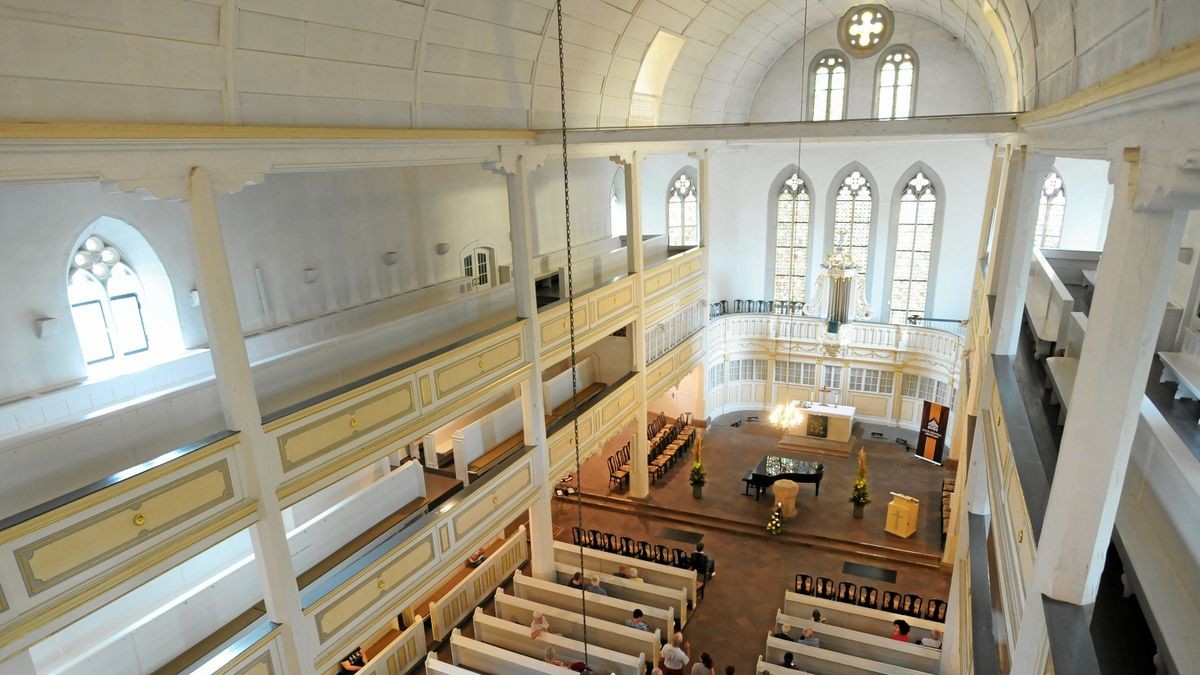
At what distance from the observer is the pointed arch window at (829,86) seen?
1822 centimetres

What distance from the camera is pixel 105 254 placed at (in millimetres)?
7914

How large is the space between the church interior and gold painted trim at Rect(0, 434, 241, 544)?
0.13 ft

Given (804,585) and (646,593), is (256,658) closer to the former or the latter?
(646,593)

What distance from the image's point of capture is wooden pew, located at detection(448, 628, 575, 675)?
9.46 m

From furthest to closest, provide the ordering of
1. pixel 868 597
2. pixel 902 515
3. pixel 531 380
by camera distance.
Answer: pixel 902 515 → pixel 531 380 → pixel 868 597

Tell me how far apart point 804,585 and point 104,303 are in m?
11.2

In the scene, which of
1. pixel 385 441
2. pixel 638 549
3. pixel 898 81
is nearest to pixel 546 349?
pixel 385 441

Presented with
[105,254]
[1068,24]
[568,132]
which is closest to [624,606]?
[568,132]

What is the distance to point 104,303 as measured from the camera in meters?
8.03

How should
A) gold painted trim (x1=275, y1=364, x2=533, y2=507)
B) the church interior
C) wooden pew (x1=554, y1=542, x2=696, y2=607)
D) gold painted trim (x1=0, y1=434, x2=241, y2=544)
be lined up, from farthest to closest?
1. wooden pew (x1=554, y1=542, x2=696, y2=607)
2. gold painted trim (x1=275, y1=364, x2=533, y2=507)
3. gold painted trim (x1=0, y1=434, x2=241, y2=544)
4. the church interior

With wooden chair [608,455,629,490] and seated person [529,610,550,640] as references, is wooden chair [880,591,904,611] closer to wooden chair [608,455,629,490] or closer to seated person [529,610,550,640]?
seated person [529,610,550,640]

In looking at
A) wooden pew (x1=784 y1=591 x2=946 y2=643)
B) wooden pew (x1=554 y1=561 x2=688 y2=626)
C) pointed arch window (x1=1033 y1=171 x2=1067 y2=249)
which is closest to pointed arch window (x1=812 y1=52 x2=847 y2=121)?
pointed arch window (x1=1033 y1=171 x2=1067 y2=249)

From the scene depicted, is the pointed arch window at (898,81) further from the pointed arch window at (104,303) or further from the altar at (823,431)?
the pointed arch window at (104,303)

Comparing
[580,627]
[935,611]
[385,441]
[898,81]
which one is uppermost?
[898,81]
